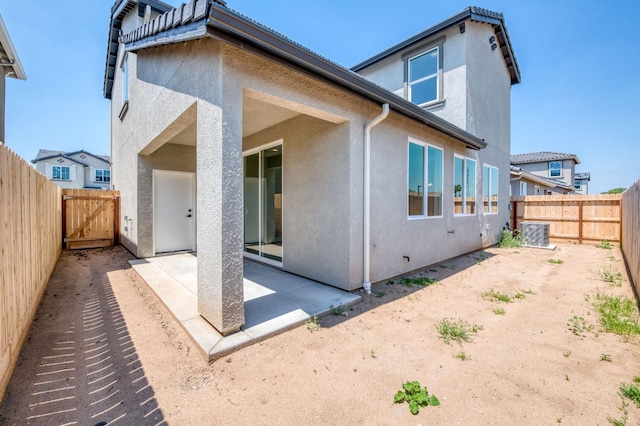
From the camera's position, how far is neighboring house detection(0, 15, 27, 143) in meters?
7.26

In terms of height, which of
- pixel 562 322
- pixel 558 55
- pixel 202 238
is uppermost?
pixel 558 55

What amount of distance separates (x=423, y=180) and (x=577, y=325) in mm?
3830

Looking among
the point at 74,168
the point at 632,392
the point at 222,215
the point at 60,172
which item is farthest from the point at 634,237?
the point at 60,172

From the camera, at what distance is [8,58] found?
7.95m

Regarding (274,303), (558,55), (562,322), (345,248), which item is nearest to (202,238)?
(274,303)

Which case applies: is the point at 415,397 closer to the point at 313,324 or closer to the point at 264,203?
the point at 313,324

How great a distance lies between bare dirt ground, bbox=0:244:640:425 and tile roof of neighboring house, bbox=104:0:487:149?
11.5 feet

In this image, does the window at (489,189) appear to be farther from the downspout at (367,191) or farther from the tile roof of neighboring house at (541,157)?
the tile roof of neighboring house at (541,157)

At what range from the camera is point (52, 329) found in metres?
3.59

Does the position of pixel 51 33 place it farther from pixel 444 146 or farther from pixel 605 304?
pixel 605 304

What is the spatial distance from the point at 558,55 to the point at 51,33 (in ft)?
64.7

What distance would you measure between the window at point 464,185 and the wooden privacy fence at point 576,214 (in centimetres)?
547

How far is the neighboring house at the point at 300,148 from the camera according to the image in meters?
3.21

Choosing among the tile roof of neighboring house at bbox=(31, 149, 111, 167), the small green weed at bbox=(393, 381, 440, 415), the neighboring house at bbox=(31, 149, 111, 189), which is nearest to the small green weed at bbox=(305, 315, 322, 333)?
the small green weed at bbox=(393, 381, 440, 415)
